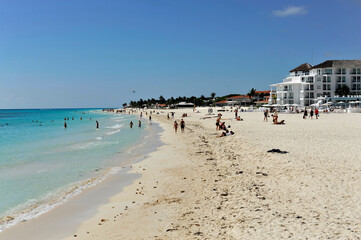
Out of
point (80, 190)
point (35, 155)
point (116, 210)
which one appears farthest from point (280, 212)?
point (35, 155)

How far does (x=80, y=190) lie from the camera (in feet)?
36.2

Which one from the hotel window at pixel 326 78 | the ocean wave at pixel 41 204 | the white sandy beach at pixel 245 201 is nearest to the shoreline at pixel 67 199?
the ocean wave at pixel 41 204

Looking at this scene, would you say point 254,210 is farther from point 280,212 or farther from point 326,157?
point 326,157

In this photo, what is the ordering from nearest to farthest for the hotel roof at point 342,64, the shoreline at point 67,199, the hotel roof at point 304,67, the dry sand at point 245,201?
the dry sand at point 245,201 → the shoreline at point 67,199 → the hotel roof at point 342,64 → the hotel roof at point 304,67

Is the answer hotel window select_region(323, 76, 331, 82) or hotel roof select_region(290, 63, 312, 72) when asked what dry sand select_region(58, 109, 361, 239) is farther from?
hotel roof select_region(290, 63, 312, 72)

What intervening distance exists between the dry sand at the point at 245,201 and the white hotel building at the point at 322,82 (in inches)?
2376

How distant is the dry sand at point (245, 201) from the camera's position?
5.97 meters

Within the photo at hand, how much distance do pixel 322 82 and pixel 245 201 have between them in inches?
2844

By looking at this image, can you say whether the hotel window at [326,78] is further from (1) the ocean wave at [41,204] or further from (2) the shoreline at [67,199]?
(1) the ocean wave at [41,204]

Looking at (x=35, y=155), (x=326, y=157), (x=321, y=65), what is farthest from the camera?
(x=321, y=65)

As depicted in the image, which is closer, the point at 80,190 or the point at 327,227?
the point at 327,227

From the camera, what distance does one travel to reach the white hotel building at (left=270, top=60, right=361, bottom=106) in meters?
69.7

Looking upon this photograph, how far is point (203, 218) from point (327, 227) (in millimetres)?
2658

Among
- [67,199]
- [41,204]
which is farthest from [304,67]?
[41,204]
